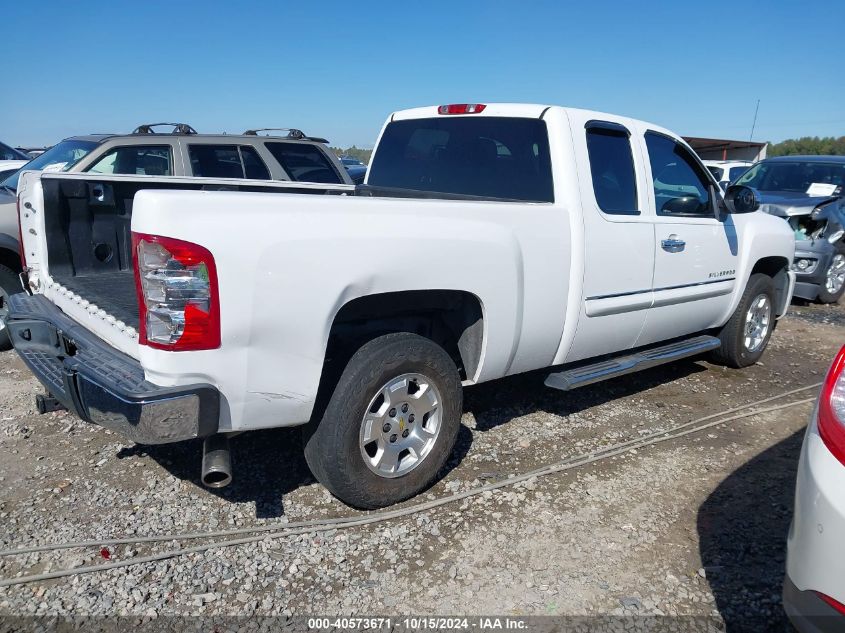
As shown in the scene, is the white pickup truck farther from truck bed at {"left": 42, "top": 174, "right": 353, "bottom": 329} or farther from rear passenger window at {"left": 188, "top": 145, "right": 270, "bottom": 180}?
rear passenger window at {"left": 188, "top": 145, "right": 270, "bottom": 180}

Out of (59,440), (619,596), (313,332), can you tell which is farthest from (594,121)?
(59,440)

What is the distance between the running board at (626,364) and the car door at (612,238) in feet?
0.30

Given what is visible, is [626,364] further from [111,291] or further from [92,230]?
[92,230]

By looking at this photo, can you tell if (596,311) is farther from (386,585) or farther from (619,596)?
(386,585)

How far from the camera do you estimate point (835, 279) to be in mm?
9203

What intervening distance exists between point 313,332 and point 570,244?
1658mm

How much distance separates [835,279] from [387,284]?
8.50 metres

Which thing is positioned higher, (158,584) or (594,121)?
(594,121)

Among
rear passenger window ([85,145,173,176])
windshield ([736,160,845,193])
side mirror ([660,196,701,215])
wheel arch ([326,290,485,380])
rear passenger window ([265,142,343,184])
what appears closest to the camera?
wheel arch ([326,290,485,380])

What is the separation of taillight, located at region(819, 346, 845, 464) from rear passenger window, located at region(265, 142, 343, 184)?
17.9 feet

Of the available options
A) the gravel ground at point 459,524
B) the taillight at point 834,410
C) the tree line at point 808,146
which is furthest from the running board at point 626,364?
the tree line at point 808,146

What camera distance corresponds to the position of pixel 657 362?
454 cm

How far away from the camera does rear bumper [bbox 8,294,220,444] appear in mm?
2496

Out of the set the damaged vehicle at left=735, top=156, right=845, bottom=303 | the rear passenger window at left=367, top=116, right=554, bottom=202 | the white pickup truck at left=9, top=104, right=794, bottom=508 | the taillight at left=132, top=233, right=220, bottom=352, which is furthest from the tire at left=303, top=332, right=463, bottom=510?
the damaged vehicle at left=735, top=156, right=845, bottom=303
